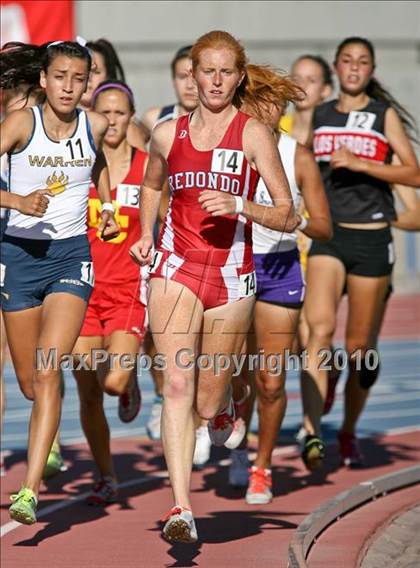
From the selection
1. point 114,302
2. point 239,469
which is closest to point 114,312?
point 114,302

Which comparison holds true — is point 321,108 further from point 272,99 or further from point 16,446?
point 16,446

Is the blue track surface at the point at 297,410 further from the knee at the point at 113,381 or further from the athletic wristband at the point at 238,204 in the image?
the athletic wristband at the point at 238,204

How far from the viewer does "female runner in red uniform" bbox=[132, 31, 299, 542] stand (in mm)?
7883

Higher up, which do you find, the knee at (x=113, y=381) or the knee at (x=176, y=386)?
the knee at (x=176, y=386)

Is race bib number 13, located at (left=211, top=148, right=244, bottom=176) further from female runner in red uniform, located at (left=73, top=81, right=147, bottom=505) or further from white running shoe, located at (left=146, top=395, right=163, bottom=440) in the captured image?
white running shoe, located at (left=146, top=395, right=163, bottom=440)

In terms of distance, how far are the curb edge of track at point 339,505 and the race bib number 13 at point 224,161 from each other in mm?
1989

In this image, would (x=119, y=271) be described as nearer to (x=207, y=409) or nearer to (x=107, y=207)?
(x=107, y=207)

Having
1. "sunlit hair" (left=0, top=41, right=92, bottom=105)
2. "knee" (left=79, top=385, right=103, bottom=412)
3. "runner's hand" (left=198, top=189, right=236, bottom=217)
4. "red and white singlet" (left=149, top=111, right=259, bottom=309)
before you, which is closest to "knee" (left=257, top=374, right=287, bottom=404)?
"knee" (left=79, top=385, right=103, bottom=412)

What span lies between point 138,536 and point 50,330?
56.1 inches

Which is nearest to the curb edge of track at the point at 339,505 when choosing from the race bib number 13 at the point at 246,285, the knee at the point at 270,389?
the knee at the point at 270,389

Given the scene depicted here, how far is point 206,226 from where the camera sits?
8016 mm

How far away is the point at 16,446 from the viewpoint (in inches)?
506

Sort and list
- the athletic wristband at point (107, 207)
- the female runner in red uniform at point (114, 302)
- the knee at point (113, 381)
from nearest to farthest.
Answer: the athletic wristband at point (107, 207), the knee at point (113, 381), the female runner in red uniform at point (114, 302)

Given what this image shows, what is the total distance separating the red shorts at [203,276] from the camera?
800 centimetres
